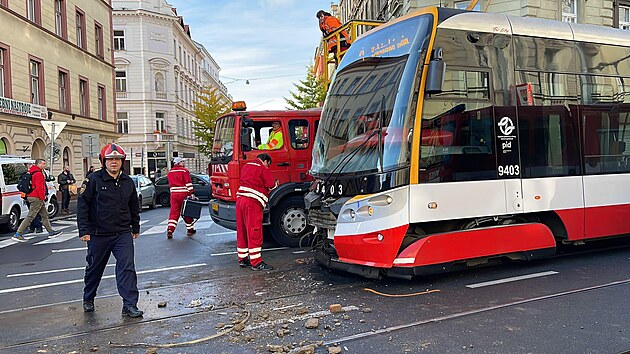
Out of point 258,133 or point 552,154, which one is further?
point 258,133

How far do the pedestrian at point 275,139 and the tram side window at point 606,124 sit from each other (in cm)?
509

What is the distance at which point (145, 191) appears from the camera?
20281mm

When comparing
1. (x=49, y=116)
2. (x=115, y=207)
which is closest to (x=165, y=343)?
(x=115, y=207)

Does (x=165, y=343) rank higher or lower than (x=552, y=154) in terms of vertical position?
lower

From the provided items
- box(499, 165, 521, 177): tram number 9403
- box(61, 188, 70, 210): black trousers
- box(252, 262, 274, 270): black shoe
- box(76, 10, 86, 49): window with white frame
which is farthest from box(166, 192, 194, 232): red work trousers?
box(76, 10, 86, 49): window with white frame

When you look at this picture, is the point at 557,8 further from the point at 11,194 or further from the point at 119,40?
the point at 119,40

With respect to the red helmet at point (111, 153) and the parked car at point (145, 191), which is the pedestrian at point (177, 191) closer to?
the red helmet at point (111, 153)

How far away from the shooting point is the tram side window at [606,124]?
7.58 meters

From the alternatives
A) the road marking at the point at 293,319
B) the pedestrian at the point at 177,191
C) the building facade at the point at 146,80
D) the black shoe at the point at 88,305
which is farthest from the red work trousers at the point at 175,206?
the building facade at the point at 146,80

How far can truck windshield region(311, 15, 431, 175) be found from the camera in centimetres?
622

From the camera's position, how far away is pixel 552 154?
7.18 meters

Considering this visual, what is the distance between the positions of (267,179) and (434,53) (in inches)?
123

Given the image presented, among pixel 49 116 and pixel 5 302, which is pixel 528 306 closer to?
pixel 5 302

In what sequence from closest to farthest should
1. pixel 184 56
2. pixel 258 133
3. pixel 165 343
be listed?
1. pixel 165 343
2. pixel 258 133
3. pixel 184 56
